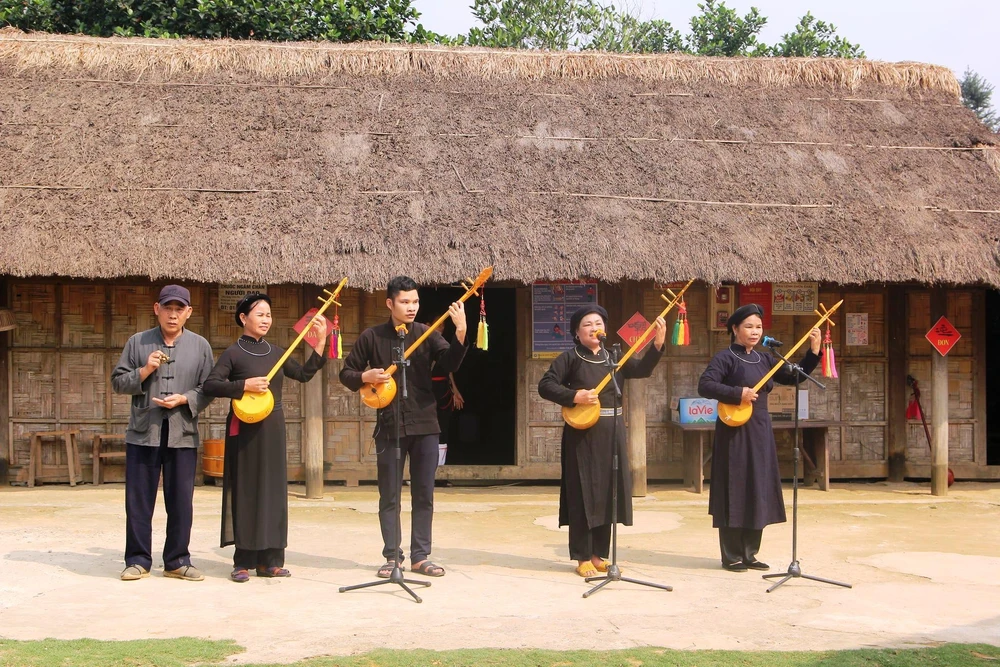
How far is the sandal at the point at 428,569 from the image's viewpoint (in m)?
6.48

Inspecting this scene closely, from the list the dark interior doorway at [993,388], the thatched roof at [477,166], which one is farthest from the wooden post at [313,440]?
the dark interior doorway at [993,388]

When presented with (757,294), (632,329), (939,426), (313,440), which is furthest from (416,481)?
(939,426)

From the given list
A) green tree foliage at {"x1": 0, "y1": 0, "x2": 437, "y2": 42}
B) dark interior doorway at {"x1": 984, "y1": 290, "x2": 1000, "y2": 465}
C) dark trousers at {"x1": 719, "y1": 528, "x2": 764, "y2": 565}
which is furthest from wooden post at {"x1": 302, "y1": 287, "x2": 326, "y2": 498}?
green tree foliage at {"x1": 0, "y1": 0, "x2": 437, "y2": 42}

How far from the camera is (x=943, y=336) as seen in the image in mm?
10070

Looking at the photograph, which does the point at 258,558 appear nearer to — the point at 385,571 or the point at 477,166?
the point at 385,571

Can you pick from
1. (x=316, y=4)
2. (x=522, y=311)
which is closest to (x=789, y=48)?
(x=316, y=4)

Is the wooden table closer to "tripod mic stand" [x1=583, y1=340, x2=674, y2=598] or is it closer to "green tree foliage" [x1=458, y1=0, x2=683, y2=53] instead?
"tripod mic stand" [x1=583, y1=340, x2=674, y2=598]

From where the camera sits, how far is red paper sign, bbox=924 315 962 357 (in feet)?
33.0

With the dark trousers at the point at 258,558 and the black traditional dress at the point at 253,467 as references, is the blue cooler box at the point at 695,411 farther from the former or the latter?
the dark trousers at the point at 258,558

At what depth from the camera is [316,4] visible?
59.5 feet

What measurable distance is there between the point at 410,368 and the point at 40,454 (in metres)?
5.33

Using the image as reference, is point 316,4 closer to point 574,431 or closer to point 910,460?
point 910,460

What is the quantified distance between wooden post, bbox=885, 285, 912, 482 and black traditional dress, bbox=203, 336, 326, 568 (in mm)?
6555

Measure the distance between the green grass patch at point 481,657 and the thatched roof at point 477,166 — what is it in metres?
4.65
